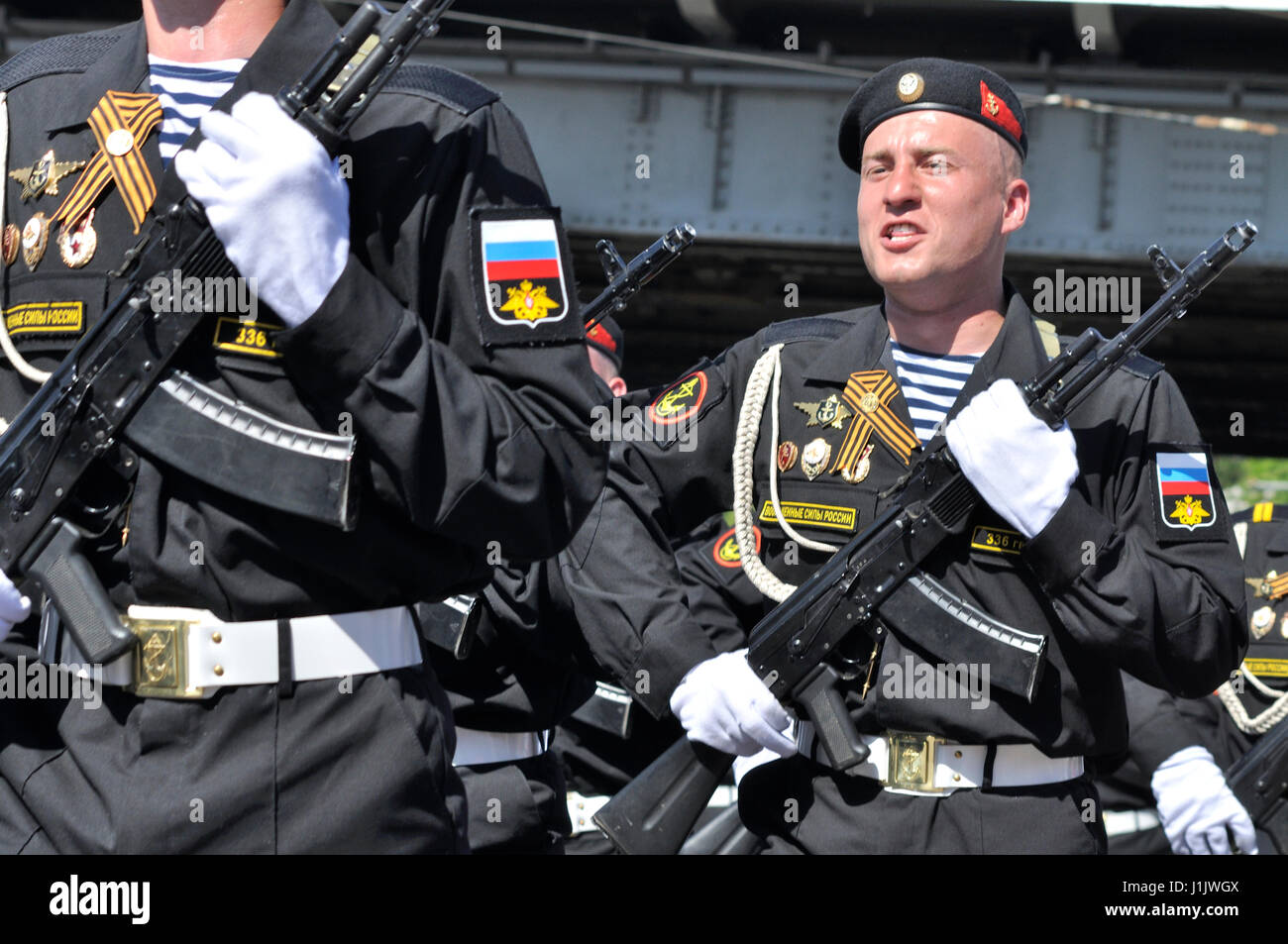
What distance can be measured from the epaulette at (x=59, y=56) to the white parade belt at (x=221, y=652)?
1.02 meters

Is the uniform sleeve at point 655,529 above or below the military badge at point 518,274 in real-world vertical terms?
below

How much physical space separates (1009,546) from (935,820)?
0.70 m

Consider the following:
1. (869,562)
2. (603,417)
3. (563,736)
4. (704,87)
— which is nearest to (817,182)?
(704,87)

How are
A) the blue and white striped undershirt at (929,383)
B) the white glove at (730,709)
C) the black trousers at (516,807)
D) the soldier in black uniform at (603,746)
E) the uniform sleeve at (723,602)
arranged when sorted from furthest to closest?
the soldier in black uniform at (603,746), the black trousers at (516,807), the uniform sleeve at (723,602), the blue and white striped undershirt at (929,383), the white glove at (730,709)

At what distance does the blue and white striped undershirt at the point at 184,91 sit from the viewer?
2.98 m

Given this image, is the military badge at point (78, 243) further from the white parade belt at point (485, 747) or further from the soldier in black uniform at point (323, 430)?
the white parade belt at point (485, 747)

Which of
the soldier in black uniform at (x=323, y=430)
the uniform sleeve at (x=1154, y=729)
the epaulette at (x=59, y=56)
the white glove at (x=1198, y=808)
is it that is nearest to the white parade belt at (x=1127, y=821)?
the uniform sleeve at (x=1154, y=729)

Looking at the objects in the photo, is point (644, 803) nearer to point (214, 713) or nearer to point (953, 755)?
point (953, 755)

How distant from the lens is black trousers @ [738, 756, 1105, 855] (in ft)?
14.0

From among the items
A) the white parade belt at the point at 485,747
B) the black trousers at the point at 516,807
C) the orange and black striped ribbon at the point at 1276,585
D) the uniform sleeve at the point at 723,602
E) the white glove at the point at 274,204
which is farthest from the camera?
the orange and black striped ribbon at the point at 1276,585

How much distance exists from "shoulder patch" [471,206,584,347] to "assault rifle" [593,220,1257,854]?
1797 millimetres

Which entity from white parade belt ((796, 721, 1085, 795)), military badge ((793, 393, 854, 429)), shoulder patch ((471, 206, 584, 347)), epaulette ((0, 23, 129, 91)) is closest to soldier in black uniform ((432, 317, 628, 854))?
military badge ((793, 393, 854, 429))

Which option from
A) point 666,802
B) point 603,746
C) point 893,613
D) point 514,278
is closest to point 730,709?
point 666,802

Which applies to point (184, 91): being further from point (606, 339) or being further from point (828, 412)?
point (606, 339)
